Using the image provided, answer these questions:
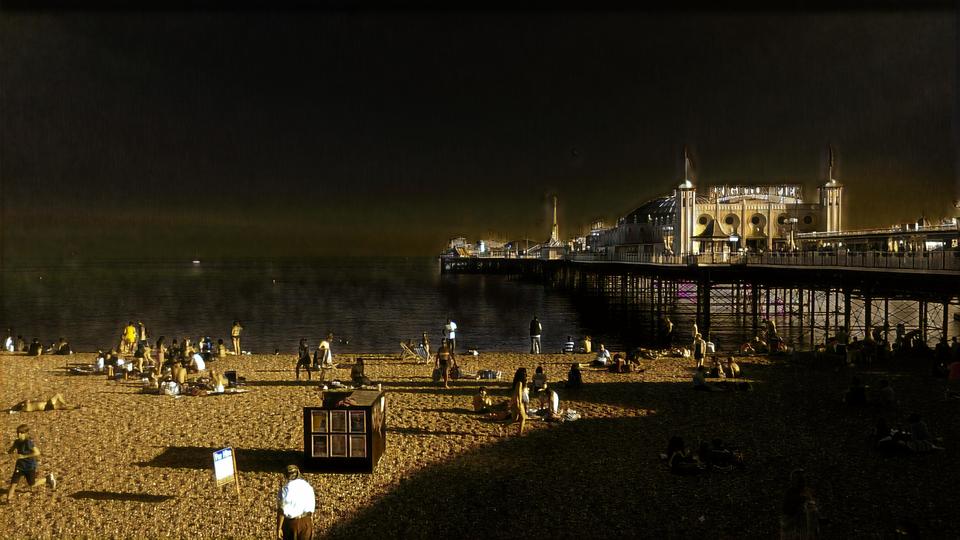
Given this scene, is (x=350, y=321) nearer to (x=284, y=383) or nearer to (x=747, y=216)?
(x=284, y=383)

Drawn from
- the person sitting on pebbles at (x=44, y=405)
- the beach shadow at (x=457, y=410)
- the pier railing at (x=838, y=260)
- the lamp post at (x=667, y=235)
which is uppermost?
the lamp post at (x=667, y=235)

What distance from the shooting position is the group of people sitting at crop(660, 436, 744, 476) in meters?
8.72

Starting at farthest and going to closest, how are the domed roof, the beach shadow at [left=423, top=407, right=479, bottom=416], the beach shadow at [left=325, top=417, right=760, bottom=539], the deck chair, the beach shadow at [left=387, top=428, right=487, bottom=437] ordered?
the domed roof
the deck chair
the beach shadow at [left=423, top=407, right=479, bottom=416]
the beach shadow at [left=387, top=428, right=487, bottom=437]
the beach shadow at [left=325, top=417, right=760, bottom=539]

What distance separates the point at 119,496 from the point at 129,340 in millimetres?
16274

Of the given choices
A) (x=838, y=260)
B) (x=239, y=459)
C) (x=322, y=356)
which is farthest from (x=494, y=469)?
(x=838, y=260)

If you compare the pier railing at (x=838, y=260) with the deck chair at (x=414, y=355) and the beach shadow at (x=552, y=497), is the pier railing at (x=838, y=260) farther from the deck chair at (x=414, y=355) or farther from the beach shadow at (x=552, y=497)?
the deck chair at (x=414, y=355)

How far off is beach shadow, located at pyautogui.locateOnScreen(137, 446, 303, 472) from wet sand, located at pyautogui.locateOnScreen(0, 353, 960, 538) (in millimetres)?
41

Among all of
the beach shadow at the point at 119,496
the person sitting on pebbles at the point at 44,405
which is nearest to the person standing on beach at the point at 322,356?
the person sitting on pebbles at the point at 44,405

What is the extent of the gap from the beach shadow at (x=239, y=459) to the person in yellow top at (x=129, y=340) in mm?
13956

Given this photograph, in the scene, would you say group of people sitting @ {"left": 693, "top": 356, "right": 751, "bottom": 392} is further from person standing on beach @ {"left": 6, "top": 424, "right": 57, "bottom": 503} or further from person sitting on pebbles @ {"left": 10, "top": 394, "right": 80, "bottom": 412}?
person sitting on pebbles @ {"left": 10, "top": 394, "right": 80, "bottom": 412}

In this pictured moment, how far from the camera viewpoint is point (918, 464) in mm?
8852

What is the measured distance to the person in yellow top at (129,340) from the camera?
22.1 m

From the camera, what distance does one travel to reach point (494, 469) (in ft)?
29.7

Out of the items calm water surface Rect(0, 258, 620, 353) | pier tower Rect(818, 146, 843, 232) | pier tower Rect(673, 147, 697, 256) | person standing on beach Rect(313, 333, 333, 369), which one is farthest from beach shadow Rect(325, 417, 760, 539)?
pier tower Rect(818, 146, 843, 232)
